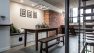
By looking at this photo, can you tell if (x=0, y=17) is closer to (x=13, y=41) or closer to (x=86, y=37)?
(x=13, y=41)

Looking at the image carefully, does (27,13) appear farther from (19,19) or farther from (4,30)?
(4,30)

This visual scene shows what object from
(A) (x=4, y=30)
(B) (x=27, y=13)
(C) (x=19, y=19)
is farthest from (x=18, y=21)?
(A) (x=4, y=30)

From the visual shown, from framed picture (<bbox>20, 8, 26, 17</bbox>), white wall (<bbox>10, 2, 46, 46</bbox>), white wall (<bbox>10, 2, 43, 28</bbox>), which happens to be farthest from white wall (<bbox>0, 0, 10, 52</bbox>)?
framed picture (<bbox>20, 8, 26, 17</bbox>)

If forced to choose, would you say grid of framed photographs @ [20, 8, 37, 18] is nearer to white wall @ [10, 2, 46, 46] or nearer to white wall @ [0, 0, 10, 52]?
white wall @ [10, 2, 46, 46]

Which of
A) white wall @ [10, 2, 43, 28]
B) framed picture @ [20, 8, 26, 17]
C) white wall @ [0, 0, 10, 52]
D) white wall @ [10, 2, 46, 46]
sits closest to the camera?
white wall @ [0, 0, 10, 52]

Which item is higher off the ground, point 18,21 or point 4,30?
point 18,21

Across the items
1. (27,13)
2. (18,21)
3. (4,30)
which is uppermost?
(27,13)

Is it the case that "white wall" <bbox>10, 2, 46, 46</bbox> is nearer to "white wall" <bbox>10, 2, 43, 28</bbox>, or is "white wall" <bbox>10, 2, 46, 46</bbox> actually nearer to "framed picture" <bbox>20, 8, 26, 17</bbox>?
"white wall" <bbox>10, 2, 43, 28</bbox>

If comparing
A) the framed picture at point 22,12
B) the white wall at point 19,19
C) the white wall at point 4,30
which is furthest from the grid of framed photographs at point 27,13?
the white wall at point 4,30

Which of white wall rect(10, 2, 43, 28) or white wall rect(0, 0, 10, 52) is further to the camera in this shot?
white wall rect(10, 2, 43, 28)

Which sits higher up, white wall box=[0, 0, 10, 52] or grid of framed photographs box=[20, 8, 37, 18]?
grid of framed photographs box=[20, 8, 37, 18]

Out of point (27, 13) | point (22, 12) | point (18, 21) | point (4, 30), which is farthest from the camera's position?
point (27, 13)

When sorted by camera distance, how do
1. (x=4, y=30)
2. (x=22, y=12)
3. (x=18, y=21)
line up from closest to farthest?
(x=4, y=30), (x=18, y=21), (x=22, y=12)

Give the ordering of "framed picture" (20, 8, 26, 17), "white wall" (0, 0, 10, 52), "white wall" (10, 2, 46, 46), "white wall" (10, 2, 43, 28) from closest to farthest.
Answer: "white wall" (0, 0, 10, 52) < "white wall" (10, 2, 46, 46) < "white wall" (10, 2, 43, 28) < "framed picture" (20, 8, 26, 17)
